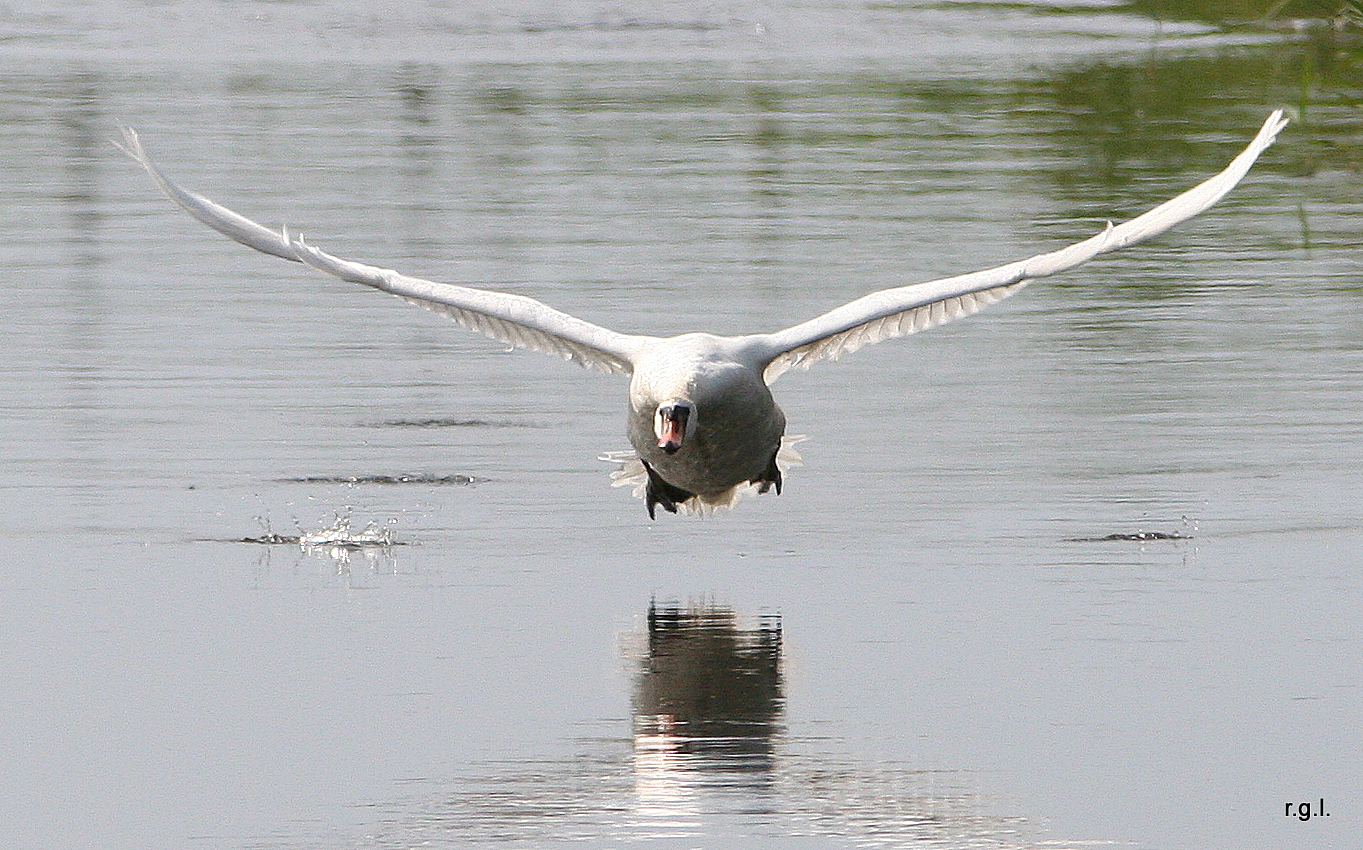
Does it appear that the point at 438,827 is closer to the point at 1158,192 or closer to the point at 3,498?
the point at 3,498

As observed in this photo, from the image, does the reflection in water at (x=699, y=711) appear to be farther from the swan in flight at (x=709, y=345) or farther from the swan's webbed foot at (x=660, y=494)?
the swan's webbed foot at (x=660, y=494)

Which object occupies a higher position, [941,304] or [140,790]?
[941,304]

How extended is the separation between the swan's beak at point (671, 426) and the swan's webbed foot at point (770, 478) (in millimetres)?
1209

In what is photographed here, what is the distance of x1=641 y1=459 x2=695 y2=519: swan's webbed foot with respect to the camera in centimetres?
1135

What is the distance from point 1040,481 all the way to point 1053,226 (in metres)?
8.55

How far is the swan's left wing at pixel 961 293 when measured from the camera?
36.2ft

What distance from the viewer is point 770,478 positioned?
455 inches

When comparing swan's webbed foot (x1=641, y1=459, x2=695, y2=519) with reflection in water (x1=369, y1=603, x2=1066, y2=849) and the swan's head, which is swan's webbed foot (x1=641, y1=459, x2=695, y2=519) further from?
reflection in water (x1=369, y1=603, x2=1066, y2=849)

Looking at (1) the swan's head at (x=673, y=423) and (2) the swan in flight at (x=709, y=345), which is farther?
(2) the swan in flight at (x=709, y=345)

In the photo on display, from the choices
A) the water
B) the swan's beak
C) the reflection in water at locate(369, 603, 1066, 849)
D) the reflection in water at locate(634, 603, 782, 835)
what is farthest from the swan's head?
the reflection in water at locate(369, 603, 1066, 849)

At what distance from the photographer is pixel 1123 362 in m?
15.0

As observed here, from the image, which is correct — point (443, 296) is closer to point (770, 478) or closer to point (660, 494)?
point (660, 494)

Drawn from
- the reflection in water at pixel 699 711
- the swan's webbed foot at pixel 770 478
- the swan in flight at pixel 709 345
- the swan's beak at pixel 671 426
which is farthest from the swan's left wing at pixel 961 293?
the reflection in water at pixel 699 711

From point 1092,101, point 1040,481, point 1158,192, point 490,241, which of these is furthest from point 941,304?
point 1092,101
